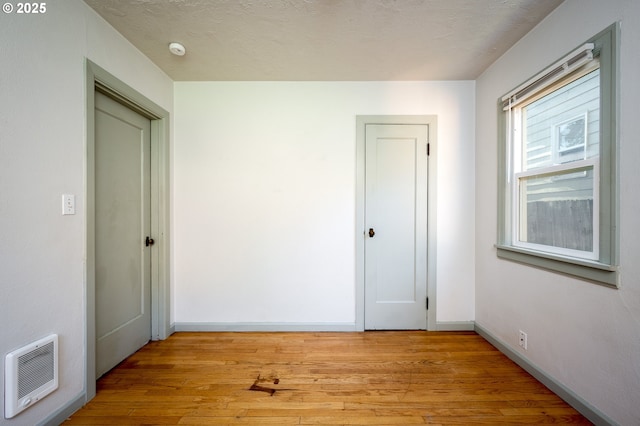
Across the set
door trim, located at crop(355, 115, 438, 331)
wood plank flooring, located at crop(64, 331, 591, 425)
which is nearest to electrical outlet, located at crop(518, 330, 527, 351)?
wood plank flooring, located at crop(64, 331, 591, 425)

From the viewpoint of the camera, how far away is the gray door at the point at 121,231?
182 centimetres

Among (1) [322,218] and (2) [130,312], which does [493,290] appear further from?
(2) [130,312]

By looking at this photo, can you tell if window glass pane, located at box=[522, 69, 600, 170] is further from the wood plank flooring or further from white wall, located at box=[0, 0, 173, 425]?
white wall, located at box=[0, 0, 173, 425]

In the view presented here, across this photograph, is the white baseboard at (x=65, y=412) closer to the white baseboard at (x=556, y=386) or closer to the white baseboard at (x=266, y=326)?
the white baseboard at (x=266, y=326)

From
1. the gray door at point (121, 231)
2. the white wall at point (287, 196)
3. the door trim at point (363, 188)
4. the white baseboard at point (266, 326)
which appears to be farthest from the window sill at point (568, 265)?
the gray door at point (121, 231)

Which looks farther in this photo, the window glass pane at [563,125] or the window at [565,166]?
the window glass pane at [563,125]

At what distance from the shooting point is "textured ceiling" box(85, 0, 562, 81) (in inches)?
63.9

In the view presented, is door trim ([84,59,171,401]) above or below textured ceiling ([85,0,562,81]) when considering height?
below

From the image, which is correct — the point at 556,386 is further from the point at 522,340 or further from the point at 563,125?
the point at 563,125

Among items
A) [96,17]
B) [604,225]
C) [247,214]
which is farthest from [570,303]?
[96,17]

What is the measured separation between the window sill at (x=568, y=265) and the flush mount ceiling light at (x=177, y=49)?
10.5 feet

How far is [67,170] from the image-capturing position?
57.9 inches

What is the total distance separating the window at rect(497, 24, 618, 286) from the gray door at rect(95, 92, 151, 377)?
128 inches

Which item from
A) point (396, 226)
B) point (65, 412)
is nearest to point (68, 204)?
point (65, 412)
